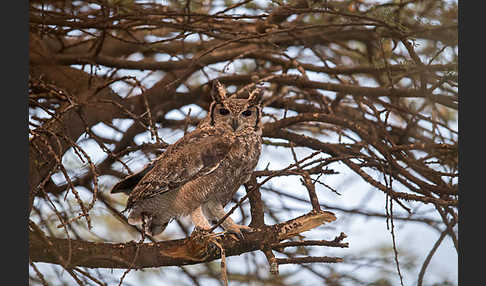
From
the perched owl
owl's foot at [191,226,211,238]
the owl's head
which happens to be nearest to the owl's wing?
the perched owl

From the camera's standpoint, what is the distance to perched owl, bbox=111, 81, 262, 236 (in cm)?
240

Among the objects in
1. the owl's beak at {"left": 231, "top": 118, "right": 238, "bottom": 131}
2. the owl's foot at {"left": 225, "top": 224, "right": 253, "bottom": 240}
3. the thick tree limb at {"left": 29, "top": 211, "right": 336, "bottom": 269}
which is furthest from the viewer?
the owl's beak at {"left": 231, "top": 118, "right": 238, "bottom": 131}

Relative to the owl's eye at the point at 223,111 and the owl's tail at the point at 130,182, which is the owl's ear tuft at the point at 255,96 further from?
the owl's tail at the point at 130,182

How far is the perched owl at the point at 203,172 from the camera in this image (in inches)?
94.7

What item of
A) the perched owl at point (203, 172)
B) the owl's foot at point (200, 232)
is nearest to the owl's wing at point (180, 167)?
the perched owl at point (203, 172)

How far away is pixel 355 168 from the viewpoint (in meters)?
2.61

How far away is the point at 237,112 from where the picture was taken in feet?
8.42

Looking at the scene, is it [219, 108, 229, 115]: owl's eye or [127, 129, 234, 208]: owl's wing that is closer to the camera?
[127, 129, 234, 208]: owl's wing

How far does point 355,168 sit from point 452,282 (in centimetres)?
67

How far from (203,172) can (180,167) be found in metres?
0.10

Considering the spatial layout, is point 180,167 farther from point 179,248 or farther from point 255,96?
point 255,96

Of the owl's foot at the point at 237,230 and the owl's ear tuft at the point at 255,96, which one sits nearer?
the owl's foot at the point at 237,230

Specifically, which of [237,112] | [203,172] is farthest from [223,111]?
[203,172]

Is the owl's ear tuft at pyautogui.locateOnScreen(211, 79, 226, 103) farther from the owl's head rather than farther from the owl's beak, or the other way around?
the owl's beak
